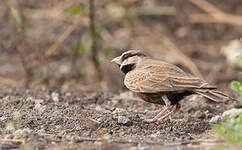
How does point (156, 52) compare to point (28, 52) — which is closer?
point (28, 52)

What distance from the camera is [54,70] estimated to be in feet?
34.0

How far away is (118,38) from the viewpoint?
11.3m

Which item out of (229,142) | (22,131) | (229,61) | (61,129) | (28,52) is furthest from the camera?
(229,61)

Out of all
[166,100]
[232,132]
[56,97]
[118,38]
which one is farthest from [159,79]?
[118,38]

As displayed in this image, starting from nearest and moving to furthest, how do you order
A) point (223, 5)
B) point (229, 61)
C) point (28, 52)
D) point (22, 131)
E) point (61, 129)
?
Answer: point (22, 131) < point (61, 129) < point (28, 52) < point (229, 61) < point (223, 5)

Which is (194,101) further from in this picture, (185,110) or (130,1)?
(130,1)

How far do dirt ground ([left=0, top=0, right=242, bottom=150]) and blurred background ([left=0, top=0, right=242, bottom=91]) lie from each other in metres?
0.02

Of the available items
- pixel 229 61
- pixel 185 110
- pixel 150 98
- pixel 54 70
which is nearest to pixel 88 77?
pixel 54 70

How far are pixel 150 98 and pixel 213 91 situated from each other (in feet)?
2.72

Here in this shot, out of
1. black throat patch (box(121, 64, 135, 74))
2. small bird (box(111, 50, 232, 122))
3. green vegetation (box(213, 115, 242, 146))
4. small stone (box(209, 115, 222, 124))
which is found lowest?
green vegetation (box(213, 115, 242, 146))

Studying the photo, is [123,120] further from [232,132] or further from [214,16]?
[214,16]

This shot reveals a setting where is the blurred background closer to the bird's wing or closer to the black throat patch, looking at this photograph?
the black throat patch

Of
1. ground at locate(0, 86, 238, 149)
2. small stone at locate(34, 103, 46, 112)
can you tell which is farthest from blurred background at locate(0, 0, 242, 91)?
small stone at locate(34, 103, 46, 112)

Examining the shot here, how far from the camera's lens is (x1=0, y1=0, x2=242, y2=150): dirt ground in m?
4.72
